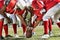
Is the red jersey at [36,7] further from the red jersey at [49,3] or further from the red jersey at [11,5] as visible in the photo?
the red jersey at [11,5]

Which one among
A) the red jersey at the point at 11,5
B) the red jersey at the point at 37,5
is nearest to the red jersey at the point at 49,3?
the red jersey at the point at 37,5

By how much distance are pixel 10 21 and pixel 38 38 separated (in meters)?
0.77

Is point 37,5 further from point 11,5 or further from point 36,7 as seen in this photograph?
point 11,5

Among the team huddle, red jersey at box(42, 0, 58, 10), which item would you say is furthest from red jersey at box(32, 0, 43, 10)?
red jersey at box(42, 0, 58, 10)

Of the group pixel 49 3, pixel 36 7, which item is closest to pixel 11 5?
pixel 36 7

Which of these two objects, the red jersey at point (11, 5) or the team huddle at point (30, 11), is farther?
the red jersey at point (11, 5)

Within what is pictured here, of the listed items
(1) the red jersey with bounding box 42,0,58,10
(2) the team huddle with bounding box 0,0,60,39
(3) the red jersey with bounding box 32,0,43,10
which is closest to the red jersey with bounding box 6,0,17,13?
(2) the team huddle with bounding box 0,0,60,39

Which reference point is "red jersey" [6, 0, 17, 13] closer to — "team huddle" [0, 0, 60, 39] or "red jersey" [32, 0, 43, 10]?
"team huddle" [0, 0, 60, 39]

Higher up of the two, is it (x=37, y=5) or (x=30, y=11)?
(x=37, y=5)

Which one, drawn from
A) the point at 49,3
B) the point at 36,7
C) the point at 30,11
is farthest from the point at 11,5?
the point at 49,3

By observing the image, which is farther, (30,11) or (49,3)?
(30,11)

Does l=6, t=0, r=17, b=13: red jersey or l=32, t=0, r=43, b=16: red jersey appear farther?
l=6, t=0, r=17, b=13: red jersey

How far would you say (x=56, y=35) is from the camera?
25.6ft

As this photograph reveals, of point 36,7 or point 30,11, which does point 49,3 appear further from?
point 30,11
